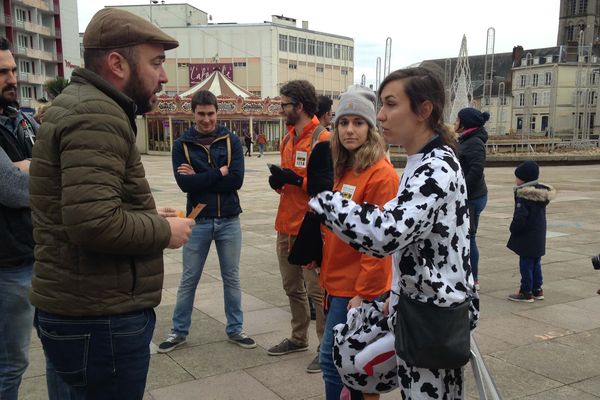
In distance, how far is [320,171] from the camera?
254 centimetres

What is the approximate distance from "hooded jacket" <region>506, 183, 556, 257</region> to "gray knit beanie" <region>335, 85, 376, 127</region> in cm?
345

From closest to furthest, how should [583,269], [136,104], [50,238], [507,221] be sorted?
[50,238] < [136,104] < [583,269] < [507,221]

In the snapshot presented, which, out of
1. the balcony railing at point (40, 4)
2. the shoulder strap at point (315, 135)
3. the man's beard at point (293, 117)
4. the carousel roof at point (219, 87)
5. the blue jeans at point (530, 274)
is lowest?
the blue jeans at point (530, 274)

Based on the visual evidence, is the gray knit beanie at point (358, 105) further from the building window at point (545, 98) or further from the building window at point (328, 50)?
the building window at point (545, 98)

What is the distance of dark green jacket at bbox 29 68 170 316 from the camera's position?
1.85 m

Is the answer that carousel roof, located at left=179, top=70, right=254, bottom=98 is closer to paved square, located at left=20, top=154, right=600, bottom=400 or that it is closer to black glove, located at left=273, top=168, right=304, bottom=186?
paved square, located at left=20, top=154, right=600, bottom=400

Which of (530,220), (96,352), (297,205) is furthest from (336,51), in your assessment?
(96,352)

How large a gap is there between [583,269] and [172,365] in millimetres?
5834

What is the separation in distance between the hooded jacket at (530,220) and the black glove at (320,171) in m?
3.64

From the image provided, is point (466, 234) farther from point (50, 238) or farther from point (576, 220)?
point (576, 220)

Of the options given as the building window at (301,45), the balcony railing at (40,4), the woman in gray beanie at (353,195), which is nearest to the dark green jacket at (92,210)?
the woman in gray beanie at (353,195)

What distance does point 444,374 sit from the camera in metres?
2.20

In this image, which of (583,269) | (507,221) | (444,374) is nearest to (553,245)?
(583,269)

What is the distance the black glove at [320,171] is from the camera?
93.3 inches
